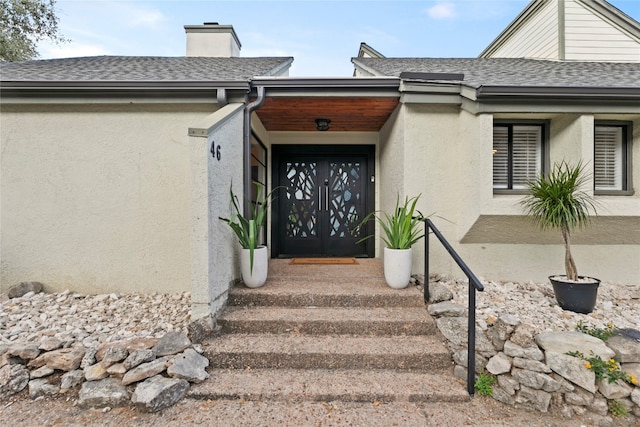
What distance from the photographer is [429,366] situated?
261 cm

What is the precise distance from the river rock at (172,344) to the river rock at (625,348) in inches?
144

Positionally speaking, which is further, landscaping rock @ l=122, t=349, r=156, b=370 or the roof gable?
the roof gable

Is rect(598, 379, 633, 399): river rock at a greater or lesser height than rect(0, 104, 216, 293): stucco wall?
lesser

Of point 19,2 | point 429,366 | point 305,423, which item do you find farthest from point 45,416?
point 19,2

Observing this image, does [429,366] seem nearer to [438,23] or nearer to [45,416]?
[45,416]

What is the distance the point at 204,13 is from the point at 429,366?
847 centimetres

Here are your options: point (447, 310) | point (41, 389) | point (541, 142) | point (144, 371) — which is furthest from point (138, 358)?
point (541, 142)

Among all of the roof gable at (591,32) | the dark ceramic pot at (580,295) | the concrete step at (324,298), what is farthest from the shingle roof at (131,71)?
the roof gable at (591,32)

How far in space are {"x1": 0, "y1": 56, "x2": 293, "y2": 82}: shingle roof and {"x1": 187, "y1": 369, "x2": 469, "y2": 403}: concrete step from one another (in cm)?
346

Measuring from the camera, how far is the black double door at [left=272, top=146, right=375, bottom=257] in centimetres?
560

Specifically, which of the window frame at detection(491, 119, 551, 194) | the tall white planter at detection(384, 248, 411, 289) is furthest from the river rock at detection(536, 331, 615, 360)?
the window frame at detection(491, 119, 551, 194)

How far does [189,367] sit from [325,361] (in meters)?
1.16

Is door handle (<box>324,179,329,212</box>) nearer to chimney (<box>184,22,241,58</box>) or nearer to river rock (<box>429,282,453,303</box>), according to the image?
river rock (<box>429,282,453,303</box>)

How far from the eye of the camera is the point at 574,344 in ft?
7.96
